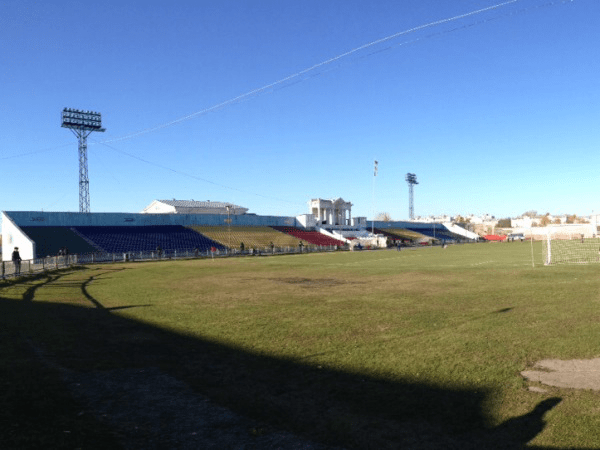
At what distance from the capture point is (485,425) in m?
5.18

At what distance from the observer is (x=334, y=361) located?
8.06 m

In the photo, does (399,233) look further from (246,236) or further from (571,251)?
(571,251)

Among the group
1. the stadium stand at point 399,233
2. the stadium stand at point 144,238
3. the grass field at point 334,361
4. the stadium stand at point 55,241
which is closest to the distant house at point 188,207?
the stadium stand at point 144,238

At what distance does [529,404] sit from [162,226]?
75.0 meters

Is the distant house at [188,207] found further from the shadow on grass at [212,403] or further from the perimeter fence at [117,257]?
the shadow on grass at [212,403]

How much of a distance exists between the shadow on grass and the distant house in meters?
79.0

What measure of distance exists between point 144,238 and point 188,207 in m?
23.2

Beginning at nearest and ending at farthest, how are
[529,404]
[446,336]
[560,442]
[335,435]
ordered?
[560,442], [335,435], [529,404], [446,336]

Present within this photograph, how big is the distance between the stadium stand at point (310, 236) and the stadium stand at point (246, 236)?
317 centimetres

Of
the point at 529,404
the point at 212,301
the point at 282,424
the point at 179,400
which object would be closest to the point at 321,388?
the point at 282,424

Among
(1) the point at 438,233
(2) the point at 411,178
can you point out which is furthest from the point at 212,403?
(2) the point at 411,178

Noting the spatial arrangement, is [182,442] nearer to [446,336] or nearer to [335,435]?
[335,435]

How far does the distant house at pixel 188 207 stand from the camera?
284 ft

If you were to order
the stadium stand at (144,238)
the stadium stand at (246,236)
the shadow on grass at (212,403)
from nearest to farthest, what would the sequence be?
the shadow on grass at (212,403) → the stadium stand at (144,238) → the stadium stand at (246,236)
